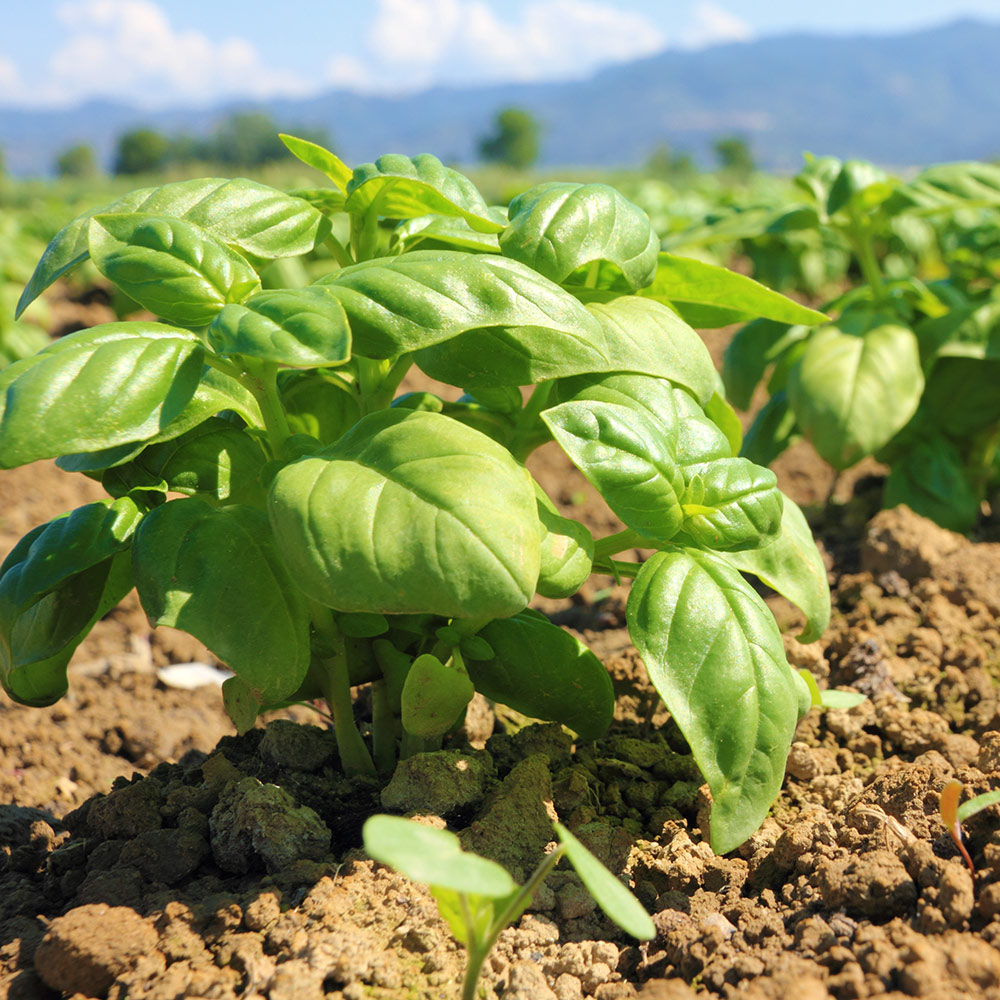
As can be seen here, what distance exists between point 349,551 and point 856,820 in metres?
0.80

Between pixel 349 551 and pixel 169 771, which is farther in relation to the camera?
pixel 169 771

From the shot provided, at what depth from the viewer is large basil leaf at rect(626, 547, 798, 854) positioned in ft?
3.86

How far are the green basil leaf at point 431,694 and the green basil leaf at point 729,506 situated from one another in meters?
0.37

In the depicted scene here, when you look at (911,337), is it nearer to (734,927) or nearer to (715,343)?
(734,927)

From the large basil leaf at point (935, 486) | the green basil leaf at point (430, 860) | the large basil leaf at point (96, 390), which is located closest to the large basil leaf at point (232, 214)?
the large basil leaf at point (96, 390)

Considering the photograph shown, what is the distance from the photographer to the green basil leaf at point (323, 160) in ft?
4.77

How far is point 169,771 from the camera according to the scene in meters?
1.57

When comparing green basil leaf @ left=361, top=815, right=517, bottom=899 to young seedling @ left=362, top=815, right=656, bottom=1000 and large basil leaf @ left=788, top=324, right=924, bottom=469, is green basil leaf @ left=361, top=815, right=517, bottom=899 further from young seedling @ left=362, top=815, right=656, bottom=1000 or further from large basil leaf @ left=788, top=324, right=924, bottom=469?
large basil leaf @ left=788, top=324, right=924, bottom=469

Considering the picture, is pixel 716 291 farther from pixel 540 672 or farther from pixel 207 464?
pixel 207 464

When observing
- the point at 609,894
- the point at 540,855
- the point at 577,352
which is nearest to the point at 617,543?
the point at 577,352

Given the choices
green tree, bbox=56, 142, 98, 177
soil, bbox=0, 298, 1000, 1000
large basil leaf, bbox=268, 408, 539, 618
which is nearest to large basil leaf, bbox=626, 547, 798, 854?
soil, bbox=0, 298, 1000, 1000

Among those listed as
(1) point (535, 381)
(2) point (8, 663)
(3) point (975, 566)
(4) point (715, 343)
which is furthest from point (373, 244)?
(4) point (715, 343)

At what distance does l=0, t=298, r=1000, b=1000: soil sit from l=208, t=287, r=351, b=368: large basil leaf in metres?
0.63

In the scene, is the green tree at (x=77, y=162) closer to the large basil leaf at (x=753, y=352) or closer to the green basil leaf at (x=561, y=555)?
the large basil leaf at (x=753, y=352)
